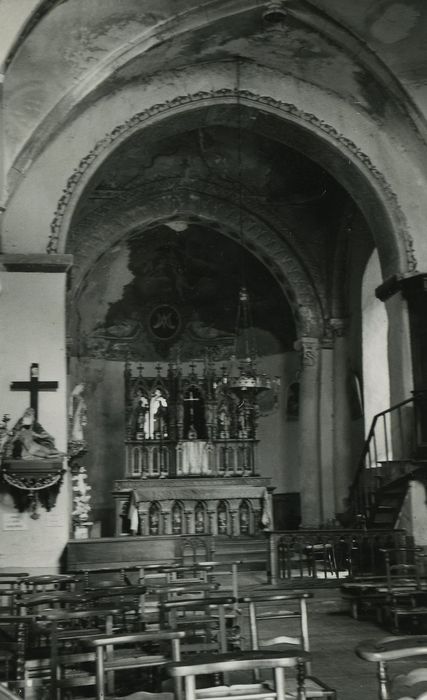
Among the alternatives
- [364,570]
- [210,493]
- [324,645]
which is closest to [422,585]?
[324,645]

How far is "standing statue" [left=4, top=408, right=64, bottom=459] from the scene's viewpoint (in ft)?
32.8

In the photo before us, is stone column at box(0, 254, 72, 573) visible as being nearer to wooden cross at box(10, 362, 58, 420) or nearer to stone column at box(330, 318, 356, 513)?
wooden cross at box(10, 362, 58, 420)

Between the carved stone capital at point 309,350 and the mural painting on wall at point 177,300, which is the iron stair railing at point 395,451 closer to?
the carved stone capital at point 309,350

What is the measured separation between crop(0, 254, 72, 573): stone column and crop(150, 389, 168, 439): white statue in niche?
16.8ft

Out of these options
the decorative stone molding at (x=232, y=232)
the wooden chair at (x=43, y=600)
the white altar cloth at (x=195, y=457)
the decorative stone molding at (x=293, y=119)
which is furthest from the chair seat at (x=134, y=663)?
the decorative stone molding at (x=232, y=232)

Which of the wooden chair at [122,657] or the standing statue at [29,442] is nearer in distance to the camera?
the wooden chair at [122,657]

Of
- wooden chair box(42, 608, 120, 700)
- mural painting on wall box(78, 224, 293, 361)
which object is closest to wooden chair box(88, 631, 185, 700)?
wooden chair box(42, 608, 120, 700)

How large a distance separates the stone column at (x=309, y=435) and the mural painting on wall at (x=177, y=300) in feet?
5.82

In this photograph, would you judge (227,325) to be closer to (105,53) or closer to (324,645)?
(105,53)

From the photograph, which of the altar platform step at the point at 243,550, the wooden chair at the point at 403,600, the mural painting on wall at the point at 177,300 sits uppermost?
Answer: the mural painting on wall at the point at 177,300

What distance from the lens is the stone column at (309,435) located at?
51.1 feet

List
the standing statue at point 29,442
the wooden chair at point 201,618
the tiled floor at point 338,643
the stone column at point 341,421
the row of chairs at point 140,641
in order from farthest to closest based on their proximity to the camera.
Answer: the stone column at point 341,421 → the standing statue at point 29,442 → the tiled floor at point 338,643 → the wooden chair at point 201,618 → the row of chairs at point 140,641

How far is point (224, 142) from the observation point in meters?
14.8

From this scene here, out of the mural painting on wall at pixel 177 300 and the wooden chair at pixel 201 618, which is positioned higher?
the mural painting on wall at pixel 177 300
